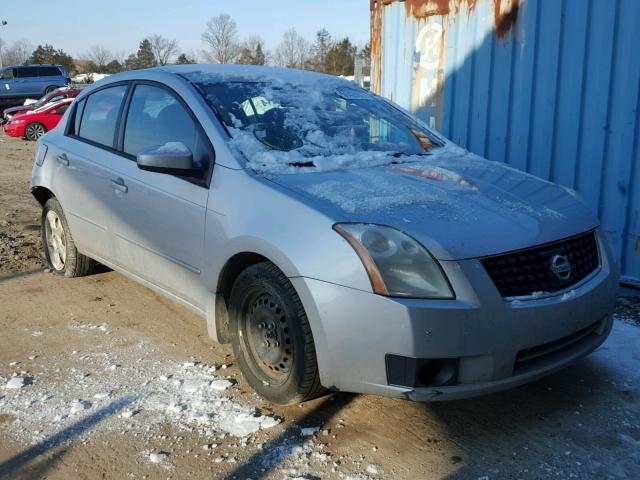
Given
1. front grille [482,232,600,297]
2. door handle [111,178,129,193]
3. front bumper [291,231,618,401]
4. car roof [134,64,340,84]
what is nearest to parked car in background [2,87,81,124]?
door handle [111,178,129,193]

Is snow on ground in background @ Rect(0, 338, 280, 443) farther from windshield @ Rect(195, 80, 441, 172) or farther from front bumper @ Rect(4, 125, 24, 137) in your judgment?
front bumper @ Rect(4, 125, 24, 137)

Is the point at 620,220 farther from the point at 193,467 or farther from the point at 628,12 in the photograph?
the point at 193,467

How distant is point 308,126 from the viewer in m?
3.72

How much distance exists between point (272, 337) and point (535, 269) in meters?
1.26

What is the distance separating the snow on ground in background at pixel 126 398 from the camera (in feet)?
10.1

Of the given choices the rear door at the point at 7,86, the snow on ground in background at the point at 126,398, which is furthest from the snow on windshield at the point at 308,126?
the rear door at the point at 7,86

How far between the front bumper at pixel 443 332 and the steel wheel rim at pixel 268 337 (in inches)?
10.5

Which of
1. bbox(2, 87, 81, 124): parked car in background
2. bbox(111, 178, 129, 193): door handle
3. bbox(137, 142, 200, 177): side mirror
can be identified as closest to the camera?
bbox(137, 142, 200, 177): side mirror

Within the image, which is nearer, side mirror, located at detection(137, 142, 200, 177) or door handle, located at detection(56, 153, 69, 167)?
side mirror, located at detection(137, 142, 200, 177)

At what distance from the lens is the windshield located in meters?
3.46

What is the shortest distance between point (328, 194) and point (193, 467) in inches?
52.8

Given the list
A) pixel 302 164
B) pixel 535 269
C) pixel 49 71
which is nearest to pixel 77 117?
pixel 302 164

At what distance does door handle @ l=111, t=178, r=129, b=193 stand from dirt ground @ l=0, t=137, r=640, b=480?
3.14 ft

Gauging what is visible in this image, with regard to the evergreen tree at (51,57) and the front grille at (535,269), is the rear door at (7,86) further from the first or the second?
the evergreen tree at (51,57)
